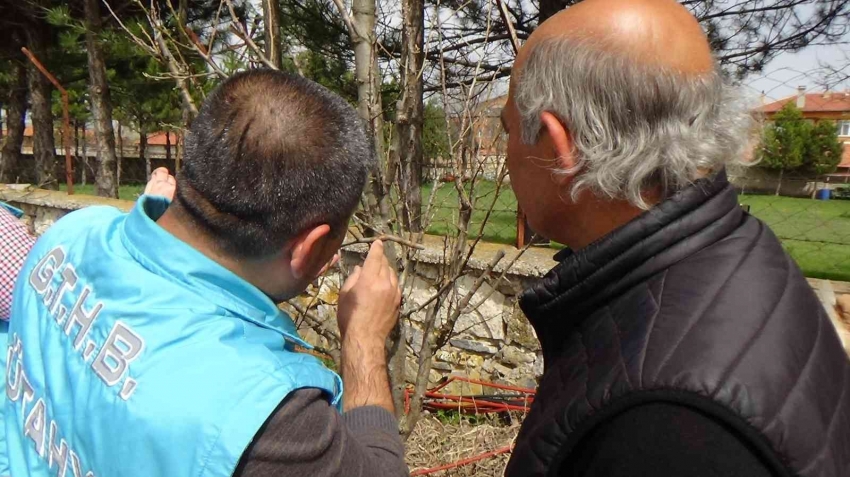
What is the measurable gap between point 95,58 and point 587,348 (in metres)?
9.37

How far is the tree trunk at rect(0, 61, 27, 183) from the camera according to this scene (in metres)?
12.8

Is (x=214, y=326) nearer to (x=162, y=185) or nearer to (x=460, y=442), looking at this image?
(x=162, y=185)

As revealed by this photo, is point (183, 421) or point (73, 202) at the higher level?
point (183, 421)

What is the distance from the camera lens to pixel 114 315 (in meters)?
1.01

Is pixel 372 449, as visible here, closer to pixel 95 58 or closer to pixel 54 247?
pixel 54 247

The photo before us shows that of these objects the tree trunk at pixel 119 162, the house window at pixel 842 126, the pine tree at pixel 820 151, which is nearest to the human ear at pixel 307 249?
the house window at pixel 842 126

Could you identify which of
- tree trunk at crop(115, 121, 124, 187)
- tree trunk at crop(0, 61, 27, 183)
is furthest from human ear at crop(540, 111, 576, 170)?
tree trunk at crop(0, 61, 27, 183)

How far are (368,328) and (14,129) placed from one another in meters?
14.4

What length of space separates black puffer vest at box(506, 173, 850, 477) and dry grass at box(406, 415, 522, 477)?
7.01ft

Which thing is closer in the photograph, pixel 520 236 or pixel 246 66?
pixel 246 66

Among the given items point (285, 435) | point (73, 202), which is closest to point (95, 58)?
point (73, 202)

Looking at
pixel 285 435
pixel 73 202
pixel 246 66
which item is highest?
pixel 246 66

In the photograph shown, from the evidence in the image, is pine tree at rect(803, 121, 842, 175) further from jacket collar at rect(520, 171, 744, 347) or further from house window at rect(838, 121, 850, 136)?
jacket collar at rect(520, 171, 744, 347)

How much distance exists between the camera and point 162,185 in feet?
5.28
